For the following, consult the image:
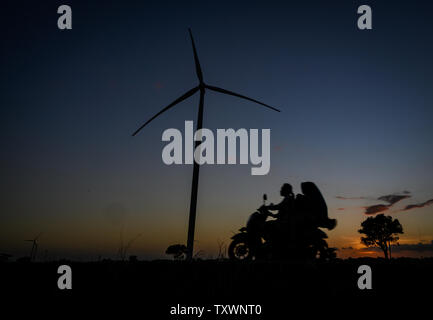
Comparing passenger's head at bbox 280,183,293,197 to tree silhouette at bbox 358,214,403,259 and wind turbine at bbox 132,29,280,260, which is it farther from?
tree silhouette at bbox 358,214,403,259

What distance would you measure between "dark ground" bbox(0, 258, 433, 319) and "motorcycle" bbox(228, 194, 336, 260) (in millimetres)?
4208

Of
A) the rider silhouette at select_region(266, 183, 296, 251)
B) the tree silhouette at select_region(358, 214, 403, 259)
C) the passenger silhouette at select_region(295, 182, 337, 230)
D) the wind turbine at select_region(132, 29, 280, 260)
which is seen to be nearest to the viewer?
the passenger silhouette at select_region(295, 182, 337, 230)

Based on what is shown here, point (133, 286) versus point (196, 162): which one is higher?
point (196, 162)

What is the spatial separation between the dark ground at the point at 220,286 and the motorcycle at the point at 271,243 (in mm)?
4208

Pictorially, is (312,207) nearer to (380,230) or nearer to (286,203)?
(286,203)

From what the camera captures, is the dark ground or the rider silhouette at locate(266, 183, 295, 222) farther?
the rider silhouette at locate(266, 183, 295, 222)

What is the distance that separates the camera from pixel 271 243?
11.0 metres

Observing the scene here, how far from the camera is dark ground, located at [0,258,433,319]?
4133 mm

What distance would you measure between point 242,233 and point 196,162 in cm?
387

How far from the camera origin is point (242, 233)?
11859mm

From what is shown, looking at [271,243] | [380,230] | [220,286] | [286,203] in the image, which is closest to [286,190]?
[286,203]

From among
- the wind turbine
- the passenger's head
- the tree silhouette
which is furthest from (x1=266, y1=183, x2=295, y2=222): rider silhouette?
the tree silhouette
